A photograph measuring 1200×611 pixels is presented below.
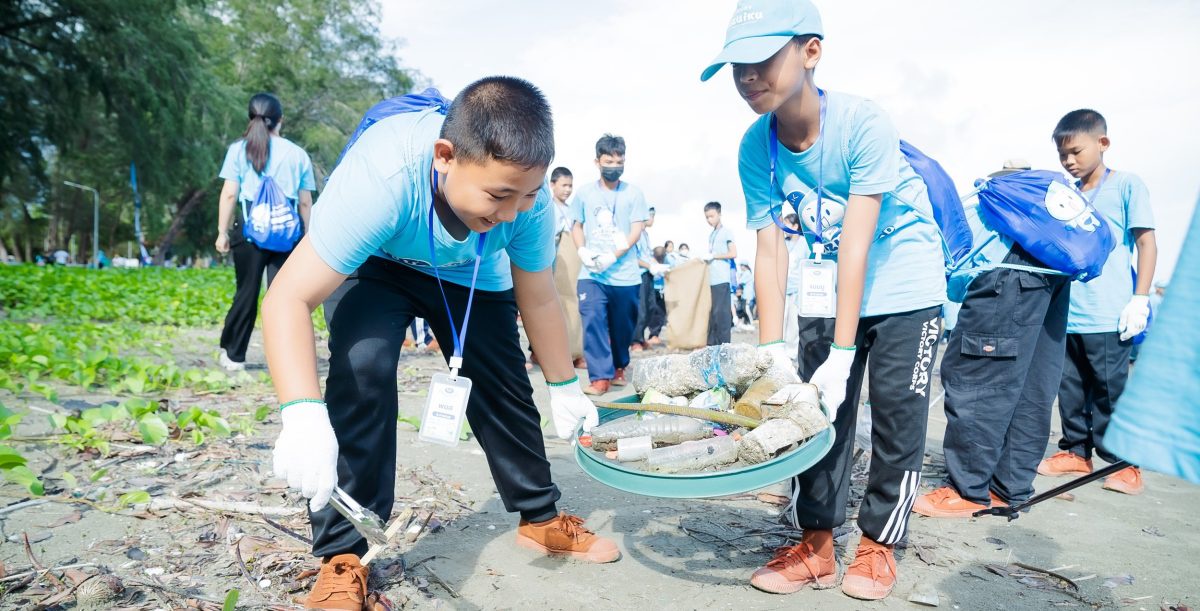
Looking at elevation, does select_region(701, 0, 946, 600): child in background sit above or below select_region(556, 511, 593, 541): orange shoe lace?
above

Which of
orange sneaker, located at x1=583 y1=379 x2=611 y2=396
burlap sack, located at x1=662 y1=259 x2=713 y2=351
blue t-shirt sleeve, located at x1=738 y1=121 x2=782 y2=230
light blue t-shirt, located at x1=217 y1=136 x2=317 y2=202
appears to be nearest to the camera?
blue t-shirt sleeve, located at x1=738 y1=121 x2=782 y2=230

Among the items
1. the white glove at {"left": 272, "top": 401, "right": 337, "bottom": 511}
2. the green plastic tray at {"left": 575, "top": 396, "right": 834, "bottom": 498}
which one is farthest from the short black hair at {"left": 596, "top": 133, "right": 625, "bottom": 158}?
the white glove at {"left": 272, "top": 401, "right": 337, "bottom": 511}

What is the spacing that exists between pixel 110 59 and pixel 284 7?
17.4 metres

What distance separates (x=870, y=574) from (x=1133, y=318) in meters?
2.86

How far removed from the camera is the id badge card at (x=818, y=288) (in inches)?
98.8

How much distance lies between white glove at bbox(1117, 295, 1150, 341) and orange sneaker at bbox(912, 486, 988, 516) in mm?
1631

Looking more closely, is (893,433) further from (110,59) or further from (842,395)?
(110,59)

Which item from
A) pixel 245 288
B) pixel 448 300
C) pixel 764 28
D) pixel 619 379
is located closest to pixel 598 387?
pixel 619 379

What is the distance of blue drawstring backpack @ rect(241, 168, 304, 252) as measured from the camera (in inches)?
202

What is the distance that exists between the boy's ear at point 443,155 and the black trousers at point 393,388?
501mm

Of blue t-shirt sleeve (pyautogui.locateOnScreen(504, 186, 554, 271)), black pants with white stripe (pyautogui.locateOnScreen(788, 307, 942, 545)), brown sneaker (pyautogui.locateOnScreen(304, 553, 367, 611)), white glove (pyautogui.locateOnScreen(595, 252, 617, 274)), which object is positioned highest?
blue t-shirt sleeve (pyautogui.locateOnScreen(504, 186, 554, 271))

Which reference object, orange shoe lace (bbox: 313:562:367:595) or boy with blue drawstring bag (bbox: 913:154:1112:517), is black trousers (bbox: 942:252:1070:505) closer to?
boy with blue drawstring bag (bbox: 913:154:1112:517)

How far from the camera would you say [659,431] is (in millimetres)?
2289

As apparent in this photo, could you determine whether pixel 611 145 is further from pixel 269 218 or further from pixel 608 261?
pixel 269 218
